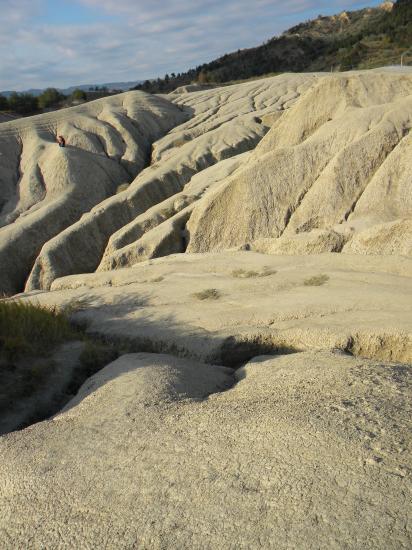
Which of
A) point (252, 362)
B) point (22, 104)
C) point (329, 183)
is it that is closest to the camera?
point (252, 362)

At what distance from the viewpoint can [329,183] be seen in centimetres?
1652

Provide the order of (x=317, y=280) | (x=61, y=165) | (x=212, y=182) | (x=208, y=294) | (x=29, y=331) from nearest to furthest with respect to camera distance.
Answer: (x=29, y=331) < (x=317, y=280) < (x=208, y=294) < (x=212, y=182) < (x=61, y=165)

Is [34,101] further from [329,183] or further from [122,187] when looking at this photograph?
[329,183]

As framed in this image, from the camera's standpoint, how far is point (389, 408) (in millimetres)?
5520

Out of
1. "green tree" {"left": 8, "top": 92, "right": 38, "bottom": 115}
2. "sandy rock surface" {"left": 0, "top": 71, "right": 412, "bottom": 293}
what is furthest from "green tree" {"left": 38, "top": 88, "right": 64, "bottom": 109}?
"sandy rock surface" {"left": 0, "top": 71, "right": 412, "bottom": 293}

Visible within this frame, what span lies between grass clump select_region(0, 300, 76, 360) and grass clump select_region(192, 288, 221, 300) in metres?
2.91

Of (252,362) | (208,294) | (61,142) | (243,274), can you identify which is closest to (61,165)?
(61,142)

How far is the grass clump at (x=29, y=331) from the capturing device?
30.3 feet

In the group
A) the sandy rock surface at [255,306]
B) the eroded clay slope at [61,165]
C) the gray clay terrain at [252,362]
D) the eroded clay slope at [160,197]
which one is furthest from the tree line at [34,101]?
the sandy rock surface at [255,306]

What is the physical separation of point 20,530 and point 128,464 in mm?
1140

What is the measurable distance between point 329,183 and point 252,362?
32.1 feet

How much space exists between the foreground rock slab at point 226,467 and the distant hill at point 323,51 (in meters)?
73.2

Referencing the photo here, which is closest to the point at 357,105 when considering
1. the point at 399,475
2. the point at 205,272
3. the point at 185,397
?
the point at 205,272

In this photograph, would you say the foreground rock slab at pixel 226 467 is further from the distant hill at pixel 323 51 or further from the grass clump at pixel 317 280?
the distant hill at pixel 323 51
